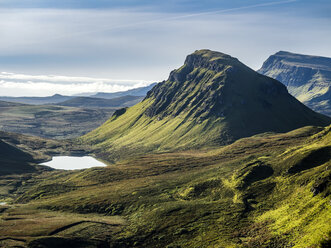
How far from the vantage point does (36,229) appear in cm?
14375

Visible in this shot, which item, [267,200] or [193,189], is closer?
[267,200]

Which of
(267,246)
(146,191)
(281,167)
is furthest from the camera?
(146,191)

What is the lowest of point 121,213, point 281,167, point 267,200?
point 121,213

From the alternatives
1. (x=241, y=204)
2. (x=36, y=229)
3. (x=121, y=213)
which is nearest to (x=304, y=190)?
(x=241, y=204)

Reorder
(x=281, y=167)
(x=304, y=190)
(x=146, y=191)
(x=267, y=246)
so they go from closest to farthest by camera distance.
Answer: (x=267, y=246) → (x=304, y=190) → (x=281, y=167) → (x=146, y=191)

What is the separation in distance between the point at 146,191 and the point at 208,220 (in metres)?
62.2

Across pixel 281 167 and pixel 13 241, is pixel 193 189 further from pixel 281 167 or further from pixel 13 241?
pixel 13 241

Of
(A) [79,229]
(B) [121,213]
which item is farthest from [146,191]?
(A) [79,229]

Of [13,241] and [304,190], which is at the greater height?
[304,190]

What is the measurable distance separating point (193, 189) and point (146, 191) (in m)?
31.3

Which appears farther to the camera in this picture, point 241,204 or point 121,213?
point 121,213

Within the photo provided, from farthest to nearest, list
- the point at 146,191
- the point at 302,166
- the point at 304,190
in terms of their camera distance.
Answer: the point at 146,191
the point at 302,166
the point at 304,190

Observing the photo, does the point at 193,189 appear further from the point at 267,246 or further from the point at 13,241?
the point at 13,241

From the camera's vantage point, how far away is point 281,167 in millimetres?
174750
